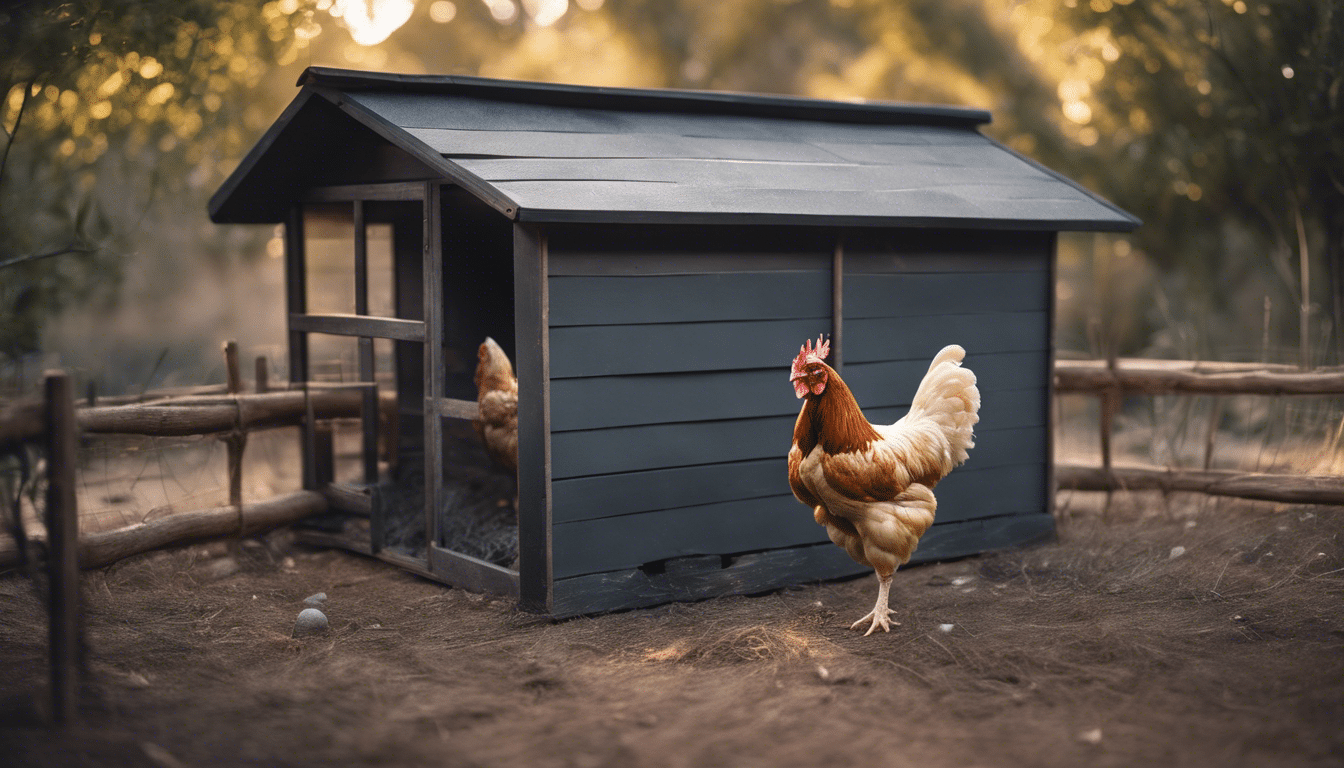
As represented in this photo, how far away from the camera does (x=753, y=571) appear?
650 centimetres

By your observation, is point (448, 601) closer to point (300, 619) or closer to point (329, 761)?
point (300, 619)

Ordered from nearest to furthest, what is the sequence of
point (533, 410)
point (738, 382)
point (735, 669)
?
point (735, 669), point (533, 410), point (738, 382)

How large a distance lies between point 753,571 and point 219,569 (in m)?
3.41

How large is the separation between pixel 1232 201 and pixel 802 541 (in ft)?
25.8

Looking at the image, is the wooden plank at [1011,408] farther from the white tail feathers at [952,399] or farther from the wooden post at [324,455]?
the wooden post at [324,455]

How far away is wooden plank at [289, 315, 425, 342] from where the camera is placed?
21.4ft

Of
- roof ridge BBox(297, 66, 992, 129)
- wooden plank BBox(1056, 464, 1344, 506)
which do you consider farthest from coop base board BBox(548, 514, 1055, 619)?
roof ridge BBox(297, 66, 992, 129)

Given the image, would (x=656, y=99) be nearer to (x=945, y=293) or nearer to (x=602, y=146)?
(x=602, y=146)

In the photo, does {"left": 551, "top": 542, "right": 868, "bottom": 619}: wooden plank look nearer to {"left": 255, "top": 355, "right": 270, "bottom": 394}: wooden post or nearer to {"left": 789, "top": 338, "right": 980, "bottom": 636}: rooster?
{"left": 789, "top": 338, "right": 980, "bottom": 636}: rooster

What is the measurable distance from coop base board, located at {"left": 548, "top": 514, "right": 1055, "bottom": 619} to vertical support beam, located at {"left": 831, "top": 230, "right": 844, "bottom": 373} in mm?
1180

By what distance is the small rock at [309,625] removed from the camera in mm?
5711

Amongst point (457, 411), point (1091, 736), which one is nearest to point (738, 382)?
point (457, 411)

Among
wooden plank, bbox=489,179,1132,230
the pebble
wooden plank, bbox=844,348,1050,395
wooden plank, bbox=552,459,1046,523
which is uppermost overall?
wooden plank, bbox=489,179,1132,230

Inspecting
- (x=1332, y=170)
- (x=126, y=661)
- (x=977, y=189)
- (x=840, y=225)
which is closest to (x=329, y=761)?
(x=126, y=661)
